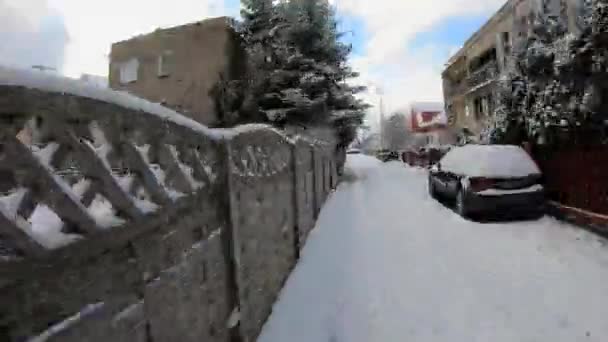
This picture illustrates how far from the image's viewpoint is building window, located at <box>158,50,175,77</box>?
74.7ft

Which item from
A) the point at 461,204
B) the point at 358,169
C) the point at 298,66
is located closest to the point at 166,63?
the point at 298,66

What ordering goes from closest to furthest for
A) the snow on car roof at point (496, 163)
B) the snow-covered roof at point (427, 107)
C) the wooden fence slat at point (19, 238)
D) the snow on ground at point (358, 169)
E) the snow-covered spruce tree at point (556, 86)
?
the wooden fence slat at point (19, 238) → the snow-covered spruce tree at point (556, 86) → the snow on car roof at point (496, 163) → the snow on ground at point (358, 169) → the snow-covered roof at point (427, 107)

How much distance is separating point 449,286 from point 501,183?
399 cm

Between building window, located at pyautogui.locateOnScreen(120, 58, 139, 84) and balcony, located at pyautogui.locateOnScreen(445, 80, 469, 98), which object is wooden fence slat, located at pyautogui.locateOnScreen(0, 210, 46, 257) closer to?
building window, located at pyautogui.locateOnScreen(120, 58, 139, 84)

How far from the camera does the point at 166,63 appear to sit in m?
23.0

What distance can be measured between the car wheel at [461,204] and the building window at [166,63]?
17921 mm

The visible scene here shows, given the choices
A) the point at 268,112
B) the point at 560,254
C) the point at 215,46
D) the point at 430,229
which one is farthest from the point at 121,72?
the point at 560,254

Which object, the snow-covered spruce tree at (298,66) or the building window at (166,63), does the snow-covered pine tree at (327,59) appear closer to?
the snow-covered spruce tree at (298,66)

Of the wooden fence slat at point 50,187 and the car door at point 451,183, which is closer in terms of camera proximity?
the wooden fence slat at point 50,187

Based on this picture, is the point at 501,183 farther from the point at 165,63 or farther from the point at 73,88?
the point at 165,63

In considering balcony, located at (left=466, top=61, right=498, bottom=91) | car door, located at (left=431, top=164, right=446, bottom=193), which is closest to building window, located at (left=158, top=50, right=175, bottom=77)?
car door, located at (left=431, top=164, right=446, bottom=193)

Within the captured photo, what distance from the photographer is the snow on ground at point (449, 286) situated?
3779 millimetres

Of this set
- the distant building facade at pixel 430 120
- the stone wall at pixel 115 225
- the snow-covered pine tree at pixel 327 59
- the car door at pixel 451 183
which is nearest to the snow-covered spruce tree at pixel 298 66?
the snow-covered pine tree at pixel 327 59

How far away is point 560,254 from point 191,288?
17.5 ft
